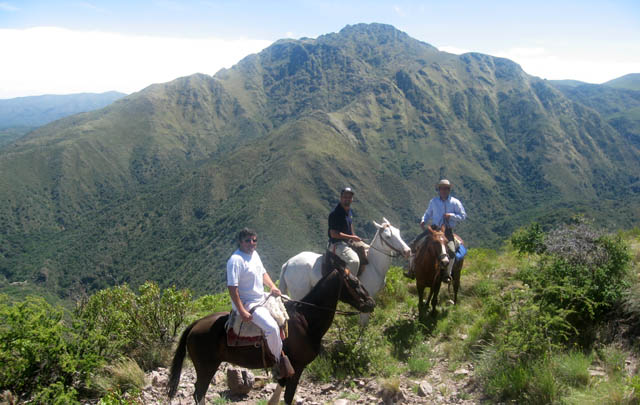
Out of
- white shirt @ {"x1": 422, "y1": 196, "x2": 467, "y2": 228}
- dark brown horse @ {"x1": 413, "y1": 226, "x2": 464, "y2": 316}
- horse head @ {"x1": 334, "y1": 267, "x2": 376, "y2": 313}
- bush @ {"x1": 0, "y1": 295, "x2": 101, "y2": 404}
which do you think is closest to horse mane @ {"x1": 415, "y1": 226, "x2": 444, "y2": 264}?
dark brown horse @ {"x1": 413, "y1": 226, "x2": 464, "y2": 316}

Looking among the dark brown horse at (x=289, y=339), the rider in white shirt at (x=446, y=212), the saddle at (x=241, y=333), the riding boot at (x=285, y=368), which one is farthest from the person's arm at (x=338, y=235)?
the riding boot at (x=285, y=368)

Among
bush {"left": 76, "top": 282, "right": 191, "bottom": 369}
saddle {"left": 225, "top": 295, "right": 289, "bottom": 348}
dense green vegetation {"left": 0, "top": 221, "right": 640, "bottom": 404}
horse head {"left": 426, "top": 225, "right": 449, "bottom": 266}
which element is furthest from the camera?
horse head {"left": 426, "top": 225, "right": 449, "bottom": 266}

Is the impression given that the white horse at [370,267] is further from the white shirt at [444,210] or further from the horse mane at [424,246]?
the white shirt at [444,210]

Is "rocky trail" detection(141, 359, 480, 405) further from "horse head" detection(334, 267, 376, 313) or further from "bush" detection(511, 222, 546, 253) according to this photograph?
"bush" detection(511, 222, 546, 253)

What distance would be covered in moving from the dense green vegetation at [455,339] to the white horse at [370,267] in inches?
40.7

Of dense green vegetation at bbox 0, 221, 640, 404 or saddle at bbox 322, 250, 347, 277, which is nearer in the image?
dense green vegetation at bbox 0, 221, 640, 404

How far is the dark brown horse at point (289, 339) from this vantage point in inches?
226

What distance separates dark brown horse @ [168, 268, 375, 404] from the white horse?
2429 mm

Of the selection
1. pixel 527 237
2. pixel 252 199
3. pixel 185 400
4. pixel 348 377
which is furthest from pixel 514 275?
pixel 252 199

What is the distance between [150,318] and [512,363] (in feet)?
23.5

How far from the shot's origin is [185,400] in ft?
21.6

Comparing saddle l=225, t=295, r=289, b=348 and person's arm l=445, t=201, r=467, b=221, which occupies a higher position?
person's arm l=445, t=201, r=467, b=221

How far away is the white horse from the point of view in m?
8.96

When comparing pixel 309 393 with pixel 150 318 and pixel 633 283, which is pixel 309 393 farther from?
pixel 633 283
